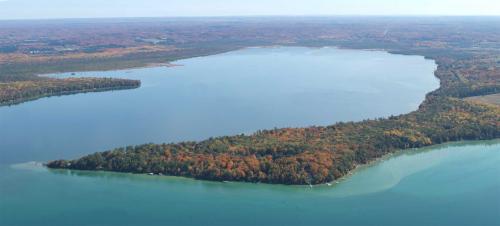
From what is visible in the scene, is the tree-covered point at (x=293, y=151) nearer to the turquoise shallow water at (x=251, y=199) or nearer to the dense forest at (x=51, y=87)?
the turquoise shallow water at (x=251, y=199)

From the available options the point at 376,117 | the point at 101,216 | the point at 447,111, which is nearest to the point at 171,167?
the point at 101,216

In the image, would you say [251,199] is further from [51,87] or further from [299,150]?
[51,87]

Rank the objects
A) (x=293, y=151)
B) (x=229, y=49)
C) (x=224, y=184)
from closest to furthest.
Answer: (x=224, y=184)
(x=293, y=151)
(x=229, y=49)

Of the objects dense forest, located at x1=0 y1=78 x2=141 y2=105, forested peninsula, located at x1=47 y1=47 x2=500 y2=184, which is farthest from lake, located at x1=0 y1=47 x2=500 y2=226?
dense forest, located at x1=0 y1=78 x2=141 y2=105

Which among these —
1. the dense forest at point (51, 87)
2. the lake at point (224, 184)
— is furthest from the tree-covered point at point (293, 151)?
the dense forest at point (51, 87)

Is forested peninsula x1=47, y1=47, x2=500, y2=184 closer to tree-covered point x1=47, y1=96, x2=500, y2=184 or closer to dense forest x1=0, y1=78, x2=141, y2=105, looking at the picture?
tree-covered point x1=47, y1=96, x2=500, y2=184

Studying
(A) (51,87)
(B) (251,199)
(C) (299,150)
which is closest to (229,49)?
(A) (51,87)
